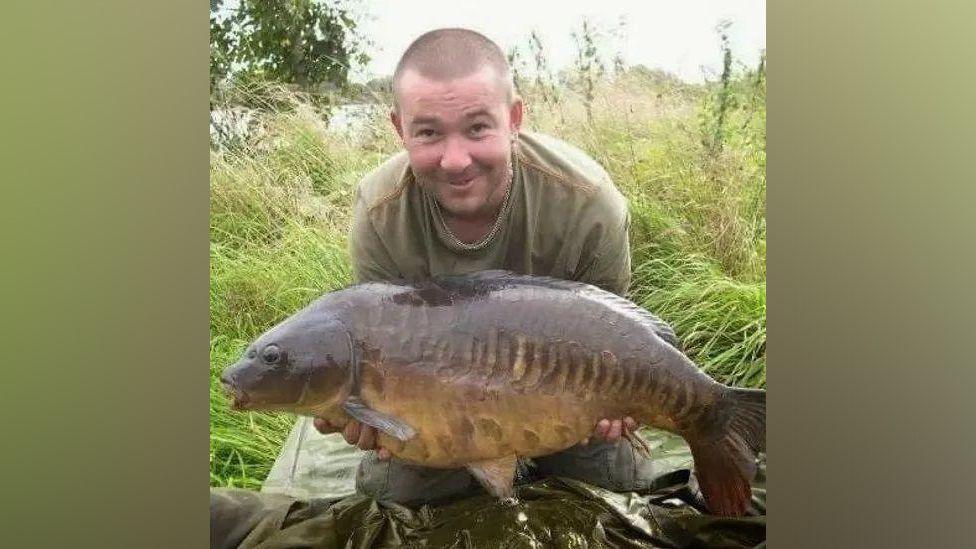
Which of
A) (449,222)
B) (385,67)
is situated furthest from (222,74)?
(449,222)

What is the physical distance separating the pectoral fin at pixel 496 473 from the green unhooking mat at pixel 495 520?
0.04 meters

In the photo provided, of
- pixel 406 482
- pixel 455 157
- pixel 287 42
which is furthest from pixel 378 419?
pixel 287 42

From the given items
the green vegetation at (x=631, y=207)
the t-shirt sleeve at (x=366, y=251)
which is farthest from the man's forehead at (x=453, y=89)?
the t-shirt sleeve at (x=366, y=251)

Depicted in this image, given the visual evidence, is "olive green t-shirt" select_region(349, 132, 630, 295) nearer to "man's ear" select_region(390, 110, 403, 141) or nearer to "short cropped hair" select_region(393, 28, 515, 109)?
"man's ear" select_region(390, 110, 403, 141)

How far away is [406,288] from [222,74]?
2.78 ft

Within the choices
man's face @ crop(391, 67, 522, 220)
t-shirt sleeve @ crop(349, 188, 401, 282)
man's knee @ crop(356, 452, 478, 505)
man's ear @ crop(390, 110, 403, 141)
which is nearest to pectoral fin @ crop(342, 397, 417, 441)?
man's knee @ crop(356, 452, 478, 505)

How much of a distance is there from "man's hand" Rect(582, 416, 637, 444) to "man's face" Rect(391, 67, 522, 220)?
0.72 m

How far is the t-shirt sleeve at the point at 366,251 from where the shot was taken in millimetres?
3006

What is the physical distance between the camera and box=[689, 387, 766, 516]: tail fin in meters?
2.91

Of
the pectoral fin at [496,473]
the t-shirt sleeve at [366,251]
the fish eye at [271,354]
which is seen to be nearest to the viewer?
the fish eye at [271,354]

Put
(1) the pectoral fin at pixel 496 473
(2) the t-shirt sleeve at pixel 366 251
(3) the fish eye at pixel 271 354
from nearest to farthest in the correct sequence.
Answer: (3) the fish eye at pixel 271 354 → (1) the pectoral fin at pixel 496 473 → (2) the t-shirt sleeve at pixel 366 251

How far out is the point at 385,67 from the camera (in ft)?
9.66

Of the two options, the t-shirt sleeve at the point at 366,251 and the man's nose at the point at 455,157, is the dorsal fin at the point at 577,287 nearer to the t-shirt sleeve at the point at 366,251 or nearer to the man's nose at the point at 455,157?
the t-shirt sleeve at the point at 366,251
